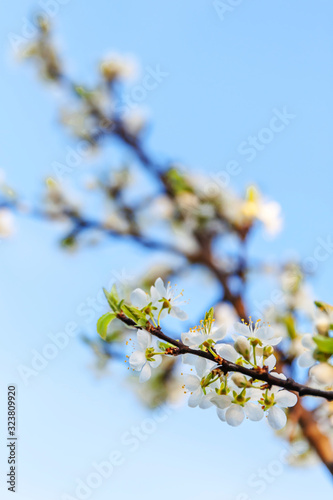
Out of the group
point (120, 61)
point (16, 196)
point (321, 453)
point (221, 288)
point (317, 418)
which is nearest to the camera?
point (321, 453)

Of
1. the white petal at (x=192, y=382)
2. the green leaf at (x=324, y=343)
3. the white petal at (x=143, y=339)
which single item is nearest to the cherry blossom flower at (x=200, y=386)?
the white petal at (x=192, y=382)

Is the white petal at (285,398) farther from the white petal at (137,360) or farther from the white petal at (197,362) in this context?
the white petal at (137,360)

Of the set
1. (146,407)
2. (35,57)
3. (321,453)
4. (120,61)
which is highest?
(35,57)

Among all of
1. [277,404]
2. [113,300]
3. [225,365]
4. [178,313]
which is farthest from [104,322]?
[277,404]

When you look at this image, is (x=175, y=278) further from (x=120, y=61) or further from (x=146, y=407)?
(x=120, y=61)

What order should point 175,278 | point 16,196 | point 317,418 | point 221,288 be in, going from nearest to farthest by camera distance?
point 317,418 → point 221,288 → point 16,196 → point 175,278

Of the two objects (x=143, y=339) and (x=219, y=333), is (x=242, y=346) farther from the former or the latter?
(x=143, y=339)

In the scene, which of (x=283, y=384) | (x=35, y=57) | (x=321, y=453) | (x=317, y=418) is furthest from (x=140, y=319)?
(x=35, y=57)
